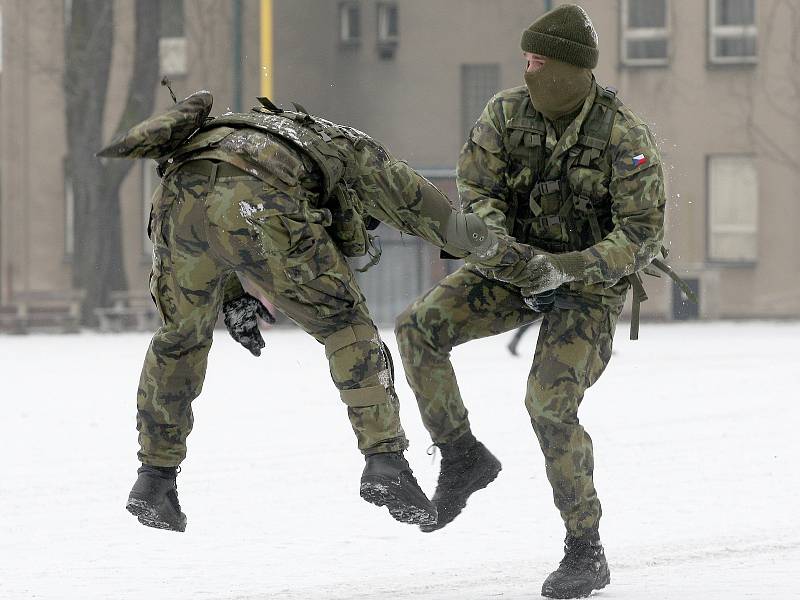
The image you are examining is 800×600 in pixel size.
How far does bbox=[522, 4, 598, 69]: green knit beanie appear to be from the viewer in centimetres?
558

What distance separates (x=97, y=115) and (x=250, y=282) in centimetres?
2240

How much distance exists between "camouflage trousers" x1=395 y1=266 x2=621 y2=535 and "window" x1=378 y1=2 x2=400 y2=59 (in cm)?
2041

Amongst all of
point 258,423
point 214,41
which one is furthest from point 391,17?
point 258,423

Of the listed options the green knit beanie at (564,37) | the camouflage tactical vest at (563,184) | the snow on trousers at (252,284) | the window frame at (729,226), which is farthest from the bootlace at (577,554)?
the window frame at (729,226)

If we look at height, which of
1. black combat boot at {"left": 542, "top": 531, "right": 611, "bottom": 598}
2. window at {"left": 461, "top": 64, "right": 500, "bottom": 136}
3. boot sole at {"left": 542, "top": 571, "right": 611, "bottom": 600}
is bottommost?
boot sole at {"left": 542, "top": 571, "right": 611, "bottom": 600}

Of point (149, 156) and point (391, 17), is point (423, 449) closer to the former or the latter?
point (149, 156)

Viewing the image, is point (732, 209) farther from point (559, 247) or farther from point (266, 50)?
point (559, 247)

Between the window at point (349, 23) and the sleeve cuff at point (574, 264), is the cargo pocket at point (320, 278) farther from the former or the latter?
the window at point (349, 23)

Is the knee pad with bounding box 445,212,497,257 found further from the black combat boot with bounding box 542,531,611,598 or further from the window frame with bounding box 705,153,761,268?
the window frame with bounding box 705,153,761,268

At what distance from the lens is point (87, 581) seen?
5.89 metres

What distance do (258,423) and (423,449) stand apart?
1895 mm

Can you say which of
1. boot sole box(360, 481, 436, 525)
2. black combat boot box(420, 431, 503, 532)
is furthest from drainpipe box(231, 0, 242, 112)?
boot sole box(360, 481, 436, 525)

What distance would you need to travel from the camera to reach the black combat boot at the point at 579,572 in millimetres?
5488

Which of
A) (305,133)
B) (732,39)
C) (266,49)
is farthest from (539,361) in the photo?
(732,39)
